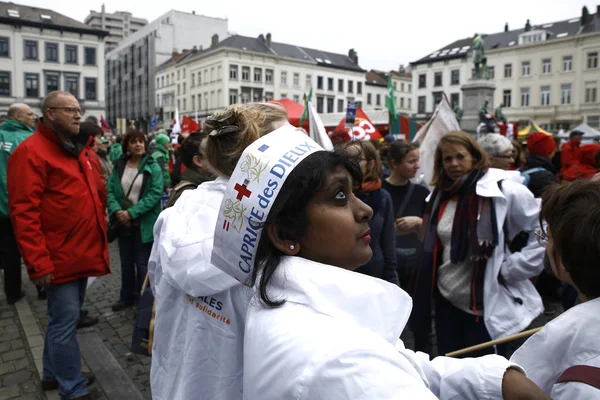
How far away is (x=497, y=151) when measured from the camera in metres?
4.83

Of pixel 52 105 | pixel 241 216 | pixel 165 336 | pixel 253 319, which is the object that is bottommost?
pixel 165 336

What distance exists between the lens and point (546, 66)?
50.1 metres

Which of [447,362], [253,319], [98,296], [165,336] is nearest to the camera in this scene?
[253,319]

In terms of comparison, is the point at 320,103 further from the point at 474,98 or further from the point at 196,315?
the point at 196,315

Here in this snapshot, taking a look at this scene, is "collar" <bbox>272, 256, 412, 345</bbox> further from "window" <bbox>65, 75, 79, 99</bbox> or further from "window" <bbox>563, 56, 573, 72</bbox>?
"window" <bbox>65, 75, 79, 99</bbox>

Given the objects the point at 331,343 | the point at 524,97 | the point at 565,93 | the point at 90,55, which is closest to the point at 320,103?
the point at 524,97

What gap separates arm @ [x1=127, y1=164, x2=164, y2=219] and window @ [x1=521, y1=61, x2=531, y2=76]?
179 feet

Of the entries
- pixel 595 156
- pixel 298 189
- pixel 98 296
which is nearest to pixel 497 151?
pixel 595 156

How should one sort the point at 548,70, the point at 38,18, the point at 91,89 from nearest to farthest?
the point at 38,18, the point at 548,70, the point at 91,89

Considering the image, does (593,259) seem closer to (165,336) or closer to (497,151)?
(165,336)

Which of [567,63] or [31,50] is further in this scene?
[567,63]

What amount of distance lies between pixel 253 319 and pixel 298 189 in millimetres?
351

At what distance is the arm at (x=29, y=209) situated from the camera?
320cm

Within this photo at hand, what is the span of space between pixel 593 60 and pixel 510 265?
53.7m
